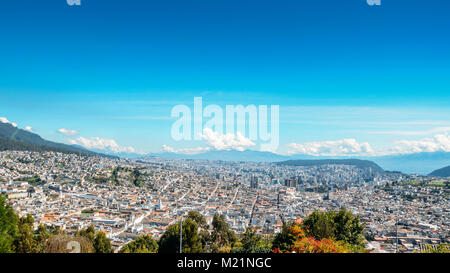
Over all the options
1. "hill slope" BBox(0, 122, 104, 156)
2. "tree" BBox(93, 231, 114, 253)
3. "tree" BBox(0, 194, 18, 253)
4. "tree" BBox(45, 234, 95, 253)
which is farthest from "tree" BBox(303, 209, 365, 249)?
"hill slope" BBox(0, 122, 104, 156)

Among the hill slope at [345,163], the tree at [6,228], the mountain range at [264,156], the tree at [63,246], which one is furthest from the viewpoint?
the hill slope at [345,163]

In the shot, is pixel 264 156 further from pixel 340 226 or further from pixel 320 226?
pixel 320 226

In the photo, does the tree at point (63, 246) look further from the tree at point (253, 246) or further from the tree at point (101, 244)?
the tree at point (253, 246)

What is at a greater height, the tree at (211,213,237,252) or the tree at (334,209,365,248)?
the tree at (334,209,365,248)

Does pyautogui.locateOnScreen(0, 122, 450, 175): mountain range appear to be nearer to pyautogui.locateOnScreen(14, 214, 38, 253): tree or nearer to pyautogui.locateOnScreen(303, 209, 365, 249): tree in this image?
pyautogui.locateOnScreen(14, 214, 38, 253): tree

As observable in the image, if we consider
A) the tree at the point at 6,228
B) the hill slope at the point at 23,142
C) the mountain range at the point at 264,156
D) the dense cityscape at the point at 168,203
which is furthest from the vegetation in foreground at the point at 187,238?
the mountain range at the point at 264,156
